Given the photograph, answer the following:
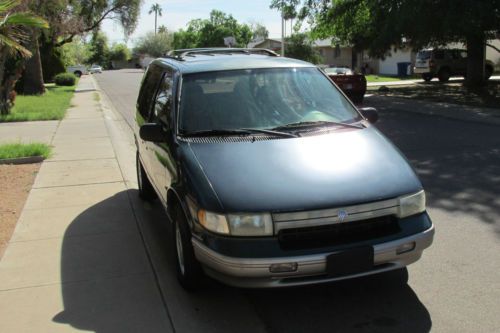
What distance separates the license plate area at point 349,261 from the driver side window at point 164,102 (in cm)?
204

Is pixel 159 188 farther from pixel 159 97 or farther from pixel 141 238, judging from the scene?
pixel 159 97

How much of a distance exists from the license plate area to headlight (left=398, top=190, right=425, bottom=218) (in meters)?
0.40

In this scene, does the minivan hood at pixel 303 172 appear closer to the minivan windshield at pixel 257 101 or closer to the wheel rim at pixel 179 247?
the minivan windshield at pixel 257 101

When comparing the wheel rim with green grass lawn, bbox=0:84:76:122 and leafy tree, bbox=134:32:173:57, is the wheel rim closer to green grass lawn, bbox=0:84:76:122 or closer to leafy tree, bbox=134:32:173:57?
green grass lawn, bbox=0:84:76:122

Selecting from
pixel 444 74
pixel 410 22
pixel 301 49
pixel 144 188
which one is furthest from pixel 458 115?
pixel 301 49

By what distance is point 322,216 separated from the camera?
11.4 feet

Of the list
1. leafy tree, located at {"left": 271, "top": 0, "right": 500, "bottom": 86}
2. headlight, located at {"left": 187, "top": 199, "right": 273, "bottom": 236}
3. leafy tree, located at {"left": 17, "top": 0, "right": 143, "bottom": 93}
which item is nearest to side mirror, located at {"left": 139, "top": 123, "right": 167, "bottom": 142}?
headlight, located at {"left": 187, "top": 199, "right": 273, "bottom": 236}

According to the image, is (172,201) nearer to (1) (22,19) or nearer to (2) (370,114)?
(2) (370,114)

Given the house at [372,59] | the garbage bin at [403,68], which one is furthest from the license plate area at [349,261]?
the garbage bin at [403,68]

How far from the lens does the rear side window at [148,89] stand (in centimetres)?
592

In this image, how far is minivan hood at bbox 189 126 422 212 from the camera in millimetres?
3516

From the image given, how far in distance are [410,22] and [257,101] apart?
14.0 m

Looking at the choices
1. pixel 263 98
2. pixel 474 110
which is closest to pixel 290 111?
pixel 263 98

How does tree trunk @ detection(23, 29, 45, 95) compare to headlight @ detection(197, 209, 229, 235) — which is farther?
tree trunk @ detection(23, 29, 45, 95)
